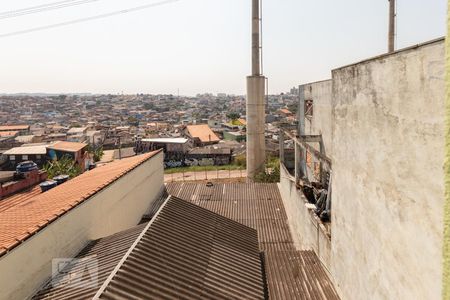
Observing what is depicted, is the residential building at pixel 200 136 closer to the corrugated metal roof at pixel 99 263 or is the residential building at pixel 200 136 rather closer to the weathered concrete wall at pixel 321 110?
the weathered concrete wall at pixel 321 110

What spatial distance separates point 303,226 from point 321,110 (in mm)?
6804

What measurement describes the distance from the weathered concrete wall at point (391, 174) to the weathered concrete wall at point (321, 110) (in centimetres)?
776

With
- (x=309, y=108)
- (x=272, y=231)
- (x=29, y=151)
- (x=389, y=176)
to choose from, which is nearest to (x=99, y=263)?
(x=389, y=176)

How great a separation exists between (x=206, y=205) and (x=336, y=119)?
8.99 m

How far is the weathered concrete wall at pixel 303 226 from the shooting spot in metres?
9.18

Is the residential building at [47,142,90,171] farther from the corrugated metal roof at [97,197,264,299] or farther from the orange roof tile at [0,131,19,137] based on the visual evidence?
the orange roof tile at [0,131,19,137]

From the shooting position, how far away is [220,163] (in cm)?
4578

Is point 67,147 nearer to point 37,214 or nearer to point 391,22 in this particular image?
point 37,214

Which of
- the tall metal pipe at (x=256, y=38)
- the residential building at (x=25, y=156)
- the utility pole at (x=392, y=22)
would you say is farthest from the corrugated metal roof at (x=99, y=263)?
the residential building at (x=25, y=156)

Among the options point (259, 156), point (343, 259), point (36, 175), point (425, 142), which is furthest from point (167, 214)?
point (259, 156)

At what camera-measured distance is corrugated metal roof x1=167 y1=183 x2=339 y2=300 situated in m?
7.81

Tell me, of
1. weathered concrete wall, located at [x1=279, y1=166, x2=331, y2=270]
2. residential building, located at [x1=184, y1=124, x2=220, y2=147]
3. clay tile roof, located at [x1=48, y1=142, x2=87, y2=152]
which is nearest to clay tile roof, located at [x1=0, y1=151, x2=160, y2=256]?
weathered concrete wall, located at [x1=279, y1=166, x2=331, y2=270]

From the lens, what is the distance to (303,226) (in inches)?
452

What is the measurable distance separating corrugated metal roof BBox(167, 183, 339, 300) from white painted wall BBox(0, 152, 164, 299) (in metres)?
3.42
